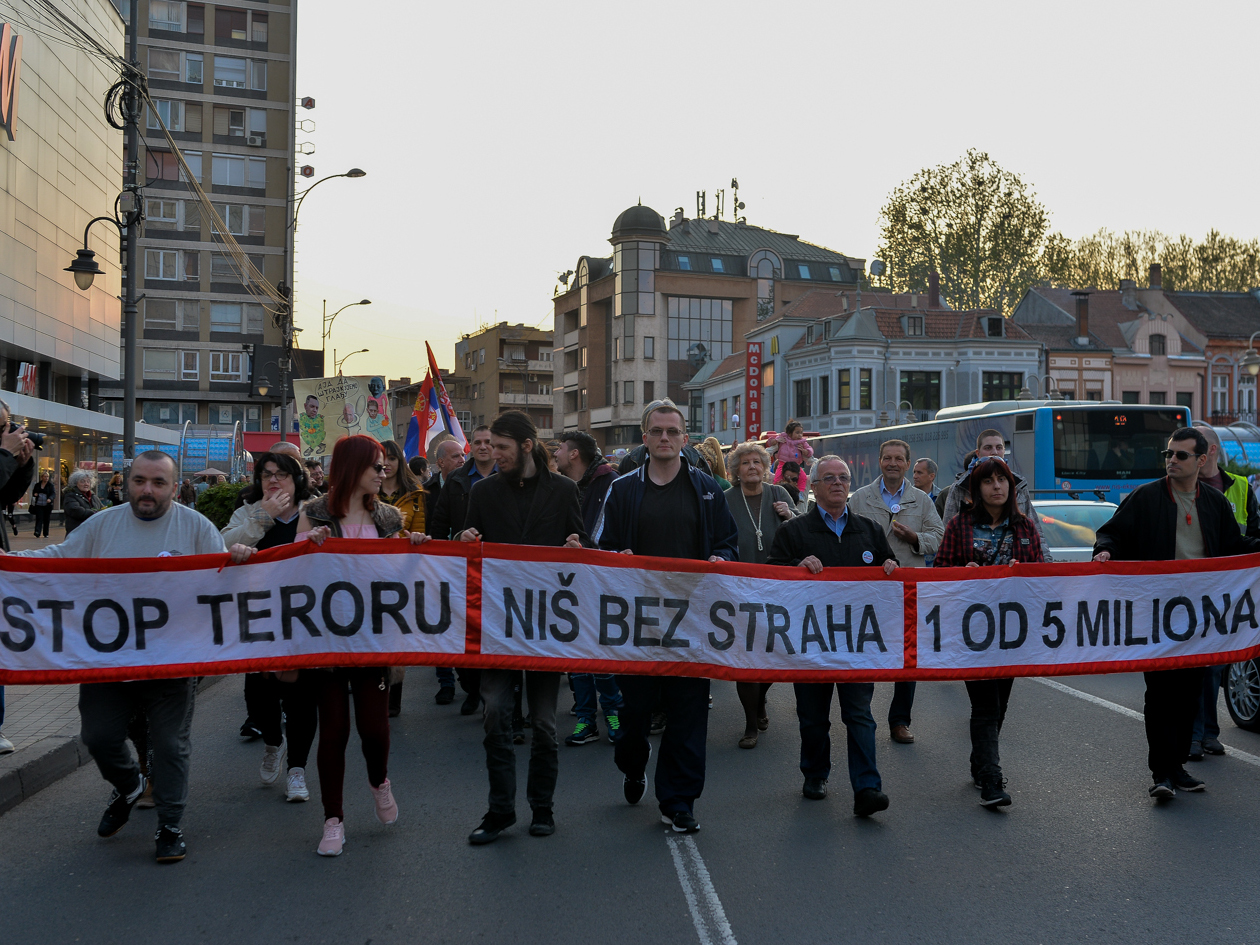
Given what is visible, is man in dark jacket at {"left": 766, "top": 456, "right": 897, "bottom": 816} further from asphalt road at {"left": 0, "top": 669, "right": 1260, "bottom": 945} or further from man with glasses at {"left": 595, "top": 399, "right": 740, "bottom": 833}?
man with glasses at {"left": 595, "top": 399, "right": 740, "bottom": 833}

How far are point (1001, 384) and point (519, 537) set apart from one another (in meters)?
59.9

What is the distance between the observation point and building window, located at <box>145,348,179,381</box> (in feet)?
228

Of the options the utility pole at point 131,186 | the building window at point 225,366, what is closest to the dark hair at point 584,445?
the utility pole at point 131,186

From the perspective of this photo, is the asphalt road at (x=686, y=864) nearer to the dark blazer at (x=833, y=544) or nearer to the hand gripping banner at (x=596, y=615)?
the hand gripping banner at (x=596, y=615)

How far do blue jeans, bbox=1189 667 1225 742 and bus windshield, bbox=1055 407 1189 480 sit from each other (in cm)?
1815

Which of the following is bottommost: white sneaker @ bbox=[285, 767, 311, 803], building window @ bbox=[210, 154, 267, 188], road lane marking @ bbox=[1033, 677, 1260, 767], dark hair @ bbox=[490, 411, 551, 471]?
road lane marking @ bbox=[1033, 677, 1260, 767]

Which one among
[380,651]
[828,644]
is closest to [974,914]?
[828,644]

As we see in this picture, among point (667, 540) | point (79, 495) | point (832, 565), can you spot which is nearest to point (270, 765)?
point (667, 540)

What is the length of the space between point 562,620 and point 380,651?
0.97m

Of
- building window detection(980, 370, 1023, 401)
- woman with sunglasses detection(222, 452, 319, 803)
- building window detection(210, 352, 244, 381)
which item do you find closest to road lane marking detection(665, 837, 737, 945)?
woman with sunglasses detection(222, 452, 319, 803)

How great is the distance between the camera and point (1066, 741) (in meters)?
7.81

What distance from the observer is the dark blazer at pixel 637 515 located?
20.7 ft

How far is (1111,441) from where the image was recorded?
2483 cm

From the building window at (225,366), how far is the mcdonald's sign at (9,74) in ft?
127
